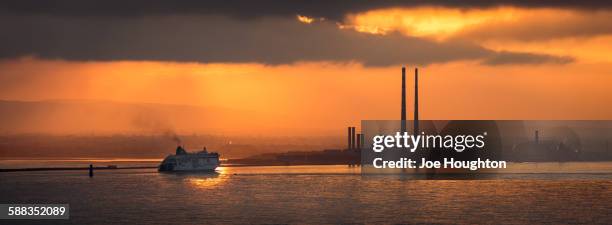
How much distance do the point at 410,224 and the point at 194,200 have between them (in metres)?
31.1

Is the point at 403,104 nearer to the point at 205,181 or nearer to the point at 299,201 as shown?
the point at 205,181

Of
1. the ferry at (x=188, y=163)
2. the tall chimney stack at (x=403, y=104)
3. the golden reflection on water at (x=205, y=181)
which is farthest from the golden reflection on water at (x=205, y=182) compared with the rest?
the tall chimney stack at (x=403, y=104)

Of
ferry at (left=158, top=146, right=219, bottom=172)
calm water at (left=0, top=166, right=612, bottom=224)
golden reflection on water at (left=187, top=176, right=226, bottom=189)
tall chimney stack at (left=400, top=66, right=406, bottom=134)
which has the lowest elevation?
calm water at (left=0, top=166, right=612, bottom=224)

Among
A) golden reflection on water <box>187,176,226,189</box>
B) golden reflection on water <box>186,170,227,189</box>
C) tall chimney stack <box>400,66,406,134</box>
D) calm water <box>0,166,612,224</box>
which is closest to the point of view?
calm water <box>0,166,612,224</box>

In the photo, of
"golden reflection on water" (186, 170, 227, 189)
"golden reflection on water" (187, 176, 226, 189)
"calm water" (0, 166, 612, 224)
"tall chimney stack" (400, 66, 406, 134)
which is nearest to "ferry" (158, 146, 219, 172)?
"golden reflection on water" (186, 170, 227, 189)

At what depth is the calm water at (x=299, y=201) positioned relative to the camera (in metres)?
78.9

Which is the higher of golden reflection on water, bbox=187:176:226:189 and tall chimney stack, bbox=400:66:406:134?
tall chimney stack, bbox=400:66:406:134

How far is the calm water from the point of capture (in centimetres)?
7894

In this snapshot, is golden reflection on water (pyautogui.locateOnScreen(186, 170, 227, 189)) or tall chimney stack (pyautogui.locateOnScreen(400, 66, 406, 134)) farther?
tall chimney stack (pyautogui.locateOnScreen(400, 66, 406, 134))

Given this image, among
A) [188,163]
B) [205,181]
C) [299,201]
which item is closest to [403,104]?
[188,163]

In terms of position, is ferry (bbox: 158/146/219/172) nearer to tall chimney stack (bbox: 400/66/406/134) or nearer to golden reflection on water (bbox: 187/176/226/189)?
golden reflection on water (bbox: 187/176/226/189)

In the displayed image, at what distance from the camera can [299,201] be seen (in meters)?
97.4

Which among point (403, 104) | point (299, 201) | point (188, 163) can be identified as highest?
point (403, 104)

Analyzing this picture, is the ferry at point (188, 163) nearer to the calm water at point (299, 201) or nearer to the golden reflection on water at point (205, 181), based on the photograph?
the golden reflection on water at point (205, 181)
